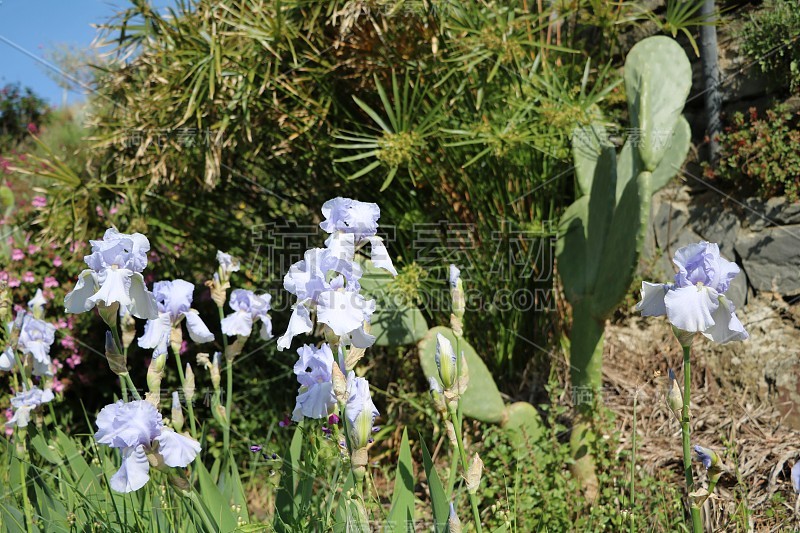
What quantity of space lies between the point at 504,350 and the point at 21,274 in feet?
7.20

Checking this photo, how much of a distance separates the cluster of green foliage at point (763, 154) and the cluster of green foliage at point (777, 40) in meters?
0.14

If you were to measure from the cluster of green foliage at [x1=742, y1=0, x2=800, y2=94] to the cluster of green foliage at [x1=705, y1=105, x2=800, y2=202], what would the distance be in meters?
0.14

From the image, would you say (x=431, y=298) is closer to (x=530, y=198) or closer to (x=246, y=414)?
(x=530, y=198)

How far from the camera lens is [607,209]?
2.05 m

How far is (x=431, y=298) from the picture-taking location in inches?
96.3

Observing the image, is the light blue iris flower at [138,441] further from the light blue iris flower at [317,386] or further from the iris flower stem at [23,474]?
the iris flower stem at [23,474]

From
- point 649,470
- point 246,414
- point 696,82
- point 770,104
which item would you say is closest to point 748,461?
point 649,470

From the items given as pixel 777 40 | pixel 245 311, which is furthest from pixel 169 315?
pixel 777 40

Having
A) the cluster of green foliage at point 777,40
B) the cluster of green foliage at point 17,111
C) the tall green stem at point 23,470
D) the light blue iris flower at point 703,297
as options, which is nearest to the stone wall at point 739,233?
the cluster of green foliage at point 777,40

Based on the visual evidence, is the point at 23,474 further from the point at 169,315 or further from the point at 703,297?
the point at 703,297

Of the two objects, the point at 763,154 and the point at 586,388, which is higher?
the point at 763,154

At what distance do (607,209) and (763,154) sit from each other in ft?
2.82

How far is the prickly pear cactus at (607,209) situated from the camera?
1872 mm

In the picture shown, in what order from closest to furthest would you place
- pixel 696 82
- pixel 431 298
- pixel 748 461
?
pixel 748 461 → pixel 431 298 → pixel 696 82
